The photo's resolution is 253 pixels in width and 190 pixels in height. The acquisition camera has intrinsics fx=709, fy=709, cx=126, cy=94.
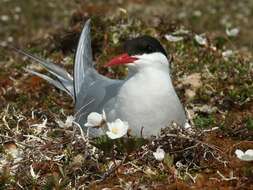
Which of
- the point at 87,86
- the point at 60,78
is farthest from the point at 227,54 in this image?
the point at 87,86

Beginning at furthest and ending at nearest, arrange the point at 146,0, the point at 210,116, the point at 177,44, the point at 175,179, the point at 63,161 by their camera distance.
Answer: the point at 146,0 < the point at 177,44 < the point at 210,116 < the point at 63,161 < the point at 175,179

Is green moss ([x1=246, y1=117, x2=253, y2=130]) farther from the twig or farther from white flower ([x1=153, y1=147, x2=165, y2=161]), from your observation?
the twig

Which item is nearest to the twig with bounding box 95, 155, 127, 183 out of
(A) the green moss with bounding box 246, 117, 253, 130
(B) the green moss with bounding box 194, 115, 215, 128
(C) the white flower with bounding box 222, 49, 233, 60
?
(A) the green moss with bounding box 246, 117, 253, 130

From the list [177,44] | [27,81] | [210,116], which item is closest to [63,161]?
[210,116]

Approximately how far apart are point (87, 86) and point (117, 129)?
1795 mm

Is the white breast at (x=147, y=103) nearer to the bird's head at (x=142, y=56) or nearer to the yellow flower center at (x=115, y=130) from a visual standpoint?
the bird's head at (x=142, y=56)

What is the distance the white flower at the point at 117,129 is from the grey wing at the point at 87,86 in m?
0.67

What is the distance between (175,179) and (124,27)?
498cm

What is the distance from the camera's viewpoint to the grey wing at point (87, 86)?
5.97 meters

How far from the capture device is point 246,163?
5016 millimetres

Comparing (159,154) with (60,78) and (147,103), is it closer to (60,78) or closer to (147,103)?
(147,103)

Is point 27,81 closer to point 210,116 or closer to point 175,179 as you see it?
point 210,116

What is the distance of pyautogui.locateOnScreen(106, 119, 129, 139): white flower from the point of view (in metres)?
4.93

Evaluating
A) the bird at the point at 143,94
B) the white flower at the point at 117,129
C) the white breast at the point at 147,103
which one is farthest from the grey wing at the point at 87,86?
the white flower at the point at 117,129
